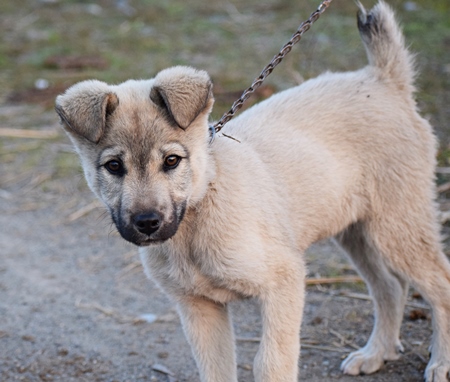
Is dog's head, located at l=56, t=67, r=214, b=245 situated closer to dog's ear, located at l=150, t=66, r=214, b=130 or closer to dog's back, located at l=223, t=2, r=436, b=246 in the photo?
dog's ear, located at l=150, t=66, r=214, b=130

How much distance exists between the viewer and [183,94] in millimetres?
3318

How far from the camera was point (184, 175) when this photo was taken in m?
3.37

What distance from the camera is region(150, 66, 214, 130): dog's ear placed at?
10.8 feet

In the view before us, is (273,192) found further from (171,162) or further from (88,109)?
(88,109)

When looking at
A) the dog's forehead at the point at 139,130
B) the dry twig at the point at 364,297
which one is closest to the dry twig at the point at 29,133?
the dry twig at the point at 364,297

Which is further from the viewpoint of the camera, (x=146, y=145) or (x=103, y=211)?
(x=103, y=211)

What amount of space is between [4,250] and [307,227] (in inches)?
125

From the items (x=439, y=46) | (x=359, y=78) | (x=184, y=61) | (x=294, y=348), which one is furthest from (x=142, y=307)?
(x=439, y=46)

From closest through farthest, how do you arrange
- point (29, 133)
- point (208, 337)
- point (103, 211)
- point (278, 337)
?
point (278, 337) → point (208, 337) → point (103, 211) → point (29, 133)

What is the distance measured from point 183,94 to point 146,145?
11.2 inches

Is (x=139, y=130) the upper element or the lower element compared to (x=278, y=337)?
upper

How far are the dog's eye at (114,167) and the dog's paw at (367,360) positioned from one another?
6.20 feet

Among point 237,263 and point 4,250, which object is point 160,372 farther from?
point 4,250

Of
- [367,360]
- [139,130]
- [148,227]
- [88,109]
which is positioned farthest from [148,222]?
Result: [367,360]
